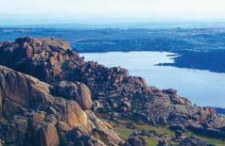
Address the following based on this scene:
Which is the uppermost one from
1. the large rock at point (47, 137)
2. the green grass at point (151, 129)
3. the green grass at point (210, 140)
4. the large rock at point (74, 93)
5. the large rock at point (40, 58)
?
the large rock at point (40, 58)

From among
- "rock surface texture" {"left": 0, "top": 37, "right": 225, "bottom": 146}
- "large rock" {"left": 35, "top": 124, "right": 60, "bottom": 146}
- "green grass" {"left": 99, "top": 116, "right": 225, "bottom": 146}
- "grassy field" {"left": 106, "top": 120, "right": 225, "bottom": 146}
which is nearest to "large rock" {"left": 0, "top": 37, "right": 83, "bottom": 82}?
"rock surface texture" {"left": 0, "top": 37, "right": 225, "bottom": 146}

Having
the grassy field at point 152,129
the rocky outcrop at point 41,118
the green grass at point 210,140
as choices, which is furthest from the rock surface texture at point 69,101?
the grassy field at point 152,129

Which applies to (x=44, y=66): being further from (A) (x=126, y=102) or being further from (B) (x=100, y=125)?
(B) (x=100, y=125)

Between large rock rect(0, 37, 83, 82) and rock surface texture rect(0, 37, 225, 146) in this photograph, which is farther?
large rock rect(0, 37, 83, 82)

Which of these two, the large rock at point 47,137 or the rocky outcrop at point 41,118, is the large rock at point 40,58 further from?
the large rock at point 47,137

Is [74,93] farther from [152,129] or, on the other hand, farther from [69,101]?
[152,129]

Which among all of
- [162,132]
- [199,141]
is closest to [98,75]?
[162,132]

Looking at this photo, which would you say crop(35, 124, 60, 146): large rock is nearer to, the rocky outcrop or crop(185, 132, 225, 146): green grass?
the rocky outcrop

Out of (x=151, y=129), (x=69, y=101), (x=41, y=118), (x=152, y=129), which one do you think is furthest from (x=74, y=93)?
(x=152, y=129)
